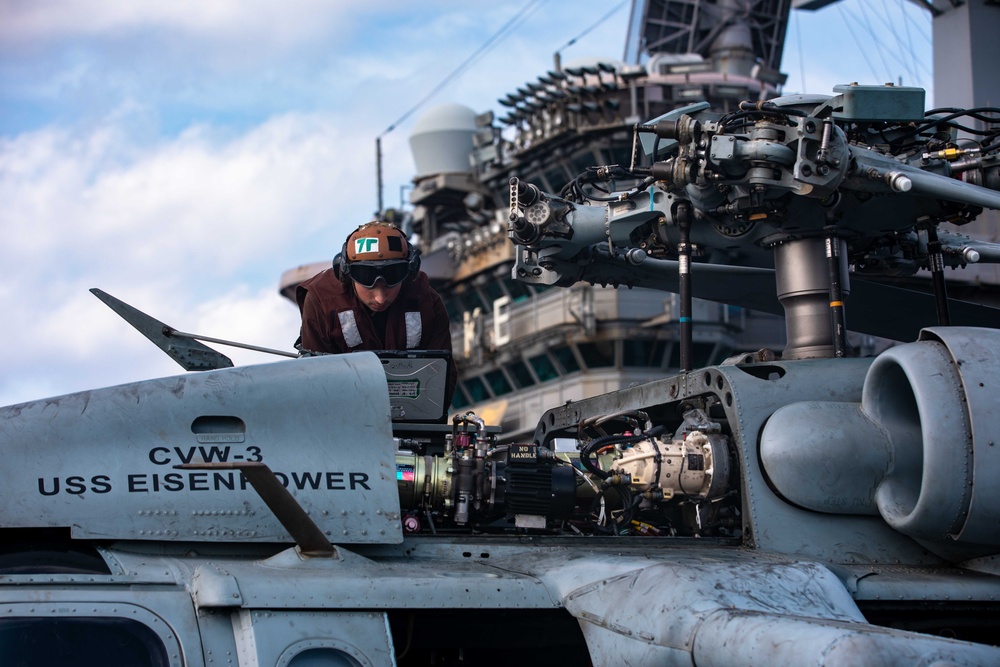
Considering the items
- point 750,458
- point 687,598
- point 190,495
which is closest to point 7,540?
point 190,495

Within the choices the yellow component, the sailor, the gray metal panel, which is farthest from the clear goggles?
the yellow component

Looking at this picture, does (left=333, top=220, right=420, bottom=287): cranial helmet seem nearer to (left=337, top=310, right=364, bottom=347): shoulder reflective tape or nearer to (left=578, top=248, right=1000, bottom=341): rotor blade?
(left=337, top=310, right=364, bottom=347): shoulder reflective tape

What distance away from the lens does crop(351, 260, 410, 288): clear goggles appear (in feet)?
31.6

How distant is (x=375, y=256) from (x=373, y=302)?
40 cm

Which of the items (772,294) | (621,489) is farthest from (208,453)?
(772,294)

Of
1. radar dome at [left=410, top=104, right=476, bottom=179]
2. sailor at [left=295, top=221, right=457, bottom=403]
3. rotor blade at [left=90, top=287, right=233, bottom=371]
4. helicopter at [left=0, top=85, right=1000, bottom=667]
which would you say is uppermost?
radar dome at [left=410, top=104, right=476, bottom=179]

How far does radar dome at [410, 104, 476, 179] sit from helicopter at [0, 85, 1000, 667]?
150ft

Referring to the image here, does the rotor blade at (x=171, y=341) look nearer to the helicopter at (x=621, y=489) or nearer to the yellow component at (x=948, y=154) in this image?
the helicopter at (x=621, y=489)

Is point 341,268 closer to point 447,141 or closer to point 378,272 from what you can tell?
point 378,272

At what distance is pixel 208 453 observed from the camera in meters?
7.16

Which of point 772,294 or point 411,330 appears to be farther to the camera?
point 772,294

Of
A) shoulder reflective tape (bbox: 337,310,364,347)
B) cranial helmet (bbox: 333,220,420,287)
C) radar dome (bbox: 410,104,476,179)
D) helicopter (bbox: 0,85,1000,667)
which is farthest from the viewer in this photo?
radar dome (bbox: 410,104,476,179)

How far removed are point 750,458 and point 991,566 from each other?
64.5 inches

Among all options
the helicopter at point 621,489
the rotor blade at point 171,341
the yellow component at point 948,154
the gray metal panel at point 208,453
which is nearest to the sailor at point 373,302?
the helicopter at point 621,489
